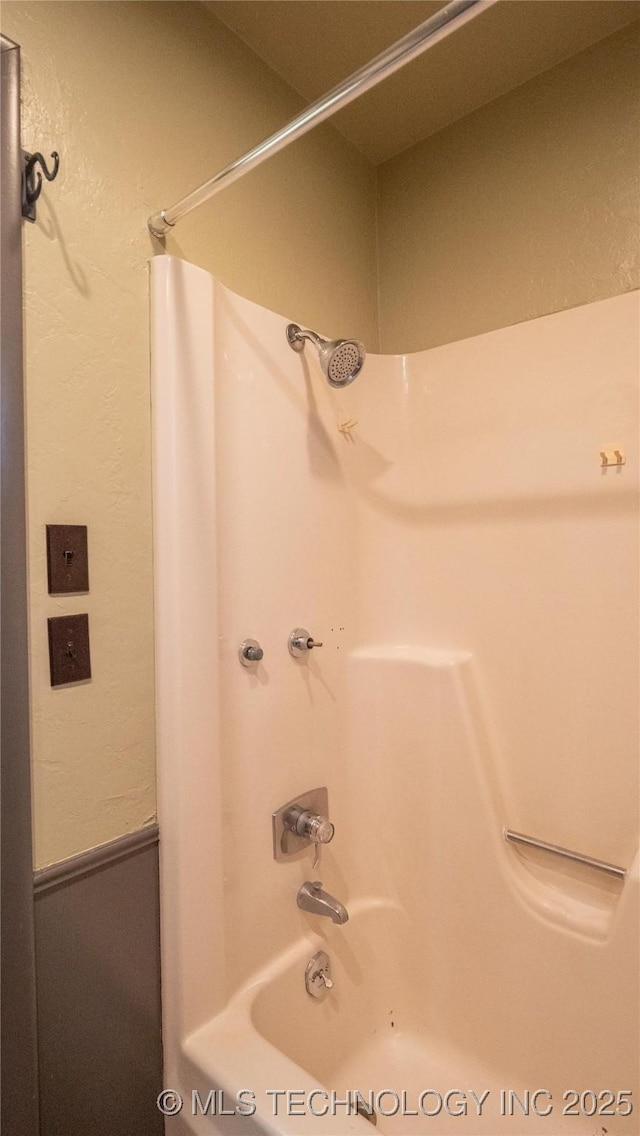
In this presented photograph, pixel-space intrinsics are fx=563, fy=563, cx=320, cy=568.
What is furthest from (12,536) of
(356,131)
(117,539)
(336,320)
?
(356,131)

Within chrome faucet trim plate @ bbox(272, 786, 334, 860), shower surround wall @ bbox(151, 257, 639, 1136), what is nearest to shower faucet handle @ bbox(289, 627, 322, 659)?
Answer: shower surround wall @ bbox(151, 257, 639, 1136)

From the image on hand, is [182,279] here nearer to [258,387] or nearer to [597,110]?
[258,387]

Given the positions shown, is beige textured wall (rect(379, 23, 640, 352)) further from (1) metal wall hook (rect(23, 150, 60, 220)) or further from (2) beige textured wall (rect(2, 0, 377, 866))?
(1) metal wall hook (rect(23, 150, 60, 220))

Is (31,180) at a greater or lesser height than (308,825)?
greater

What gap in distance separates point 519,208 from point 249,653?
1.34 metres

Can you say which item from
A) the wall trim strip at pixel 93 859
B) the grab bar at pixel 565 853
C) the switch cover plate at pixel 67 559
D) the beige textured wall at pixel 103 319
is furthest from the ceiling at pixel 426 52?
the grab bar at pixel 565 853

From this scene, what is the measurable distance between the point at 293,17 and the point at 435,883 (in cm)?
209

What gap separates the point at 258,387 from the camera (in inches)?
50.8

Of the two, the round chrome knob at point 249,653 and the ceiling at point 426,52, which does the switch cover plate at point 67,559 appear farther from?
the ceiling at point 426,52

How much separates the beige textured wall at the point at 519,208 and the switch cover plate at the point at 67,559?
1.18 metres

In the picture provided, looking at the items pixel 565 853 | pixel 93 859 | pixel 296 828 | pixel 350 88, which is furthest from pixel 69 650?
pixel 565 853

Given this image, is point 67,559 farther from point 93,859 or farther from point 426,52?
point 426,52

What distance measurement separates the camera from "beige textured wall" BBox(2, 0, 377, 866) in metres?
0.93

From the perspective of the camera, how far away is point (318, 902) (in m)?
1.30
